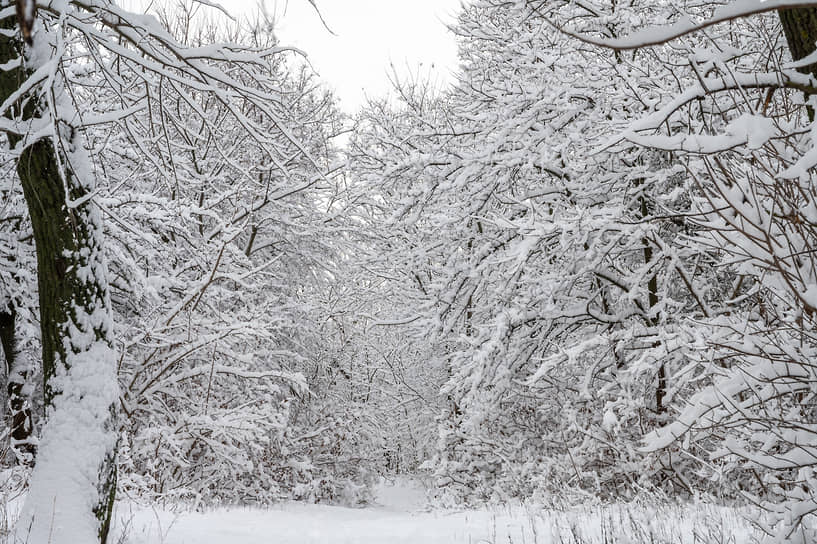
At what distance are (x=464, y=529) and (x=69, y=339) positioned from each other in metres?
3.53

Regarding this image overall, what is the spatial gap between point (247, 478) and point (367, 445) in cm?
363

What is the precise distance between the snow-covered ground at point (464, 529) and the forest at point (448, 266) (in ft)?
0.66

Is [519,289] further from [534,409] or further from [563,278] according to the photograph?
[534,409]

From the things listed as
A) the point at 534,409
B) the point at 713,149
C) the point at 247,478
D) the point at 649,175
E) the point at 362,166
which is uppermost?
the point at 362,166

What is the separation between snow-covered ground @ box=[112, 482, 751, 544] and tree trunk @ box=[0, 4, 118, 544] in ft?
2.11

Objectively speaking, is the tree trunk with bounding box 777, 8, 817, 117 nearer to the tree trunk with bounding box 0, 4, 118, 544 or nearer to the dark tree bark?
the dark tree bark

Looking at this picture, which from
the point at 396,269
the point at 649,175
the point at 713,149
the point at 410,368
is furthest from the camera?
the point at 410,368

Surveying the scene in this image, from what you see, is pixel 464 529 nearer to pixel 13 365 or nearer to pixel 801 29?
pixel 801 29

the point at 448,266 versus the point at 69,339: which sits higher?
the point at 448,266

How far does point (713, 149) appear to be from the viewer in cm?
229

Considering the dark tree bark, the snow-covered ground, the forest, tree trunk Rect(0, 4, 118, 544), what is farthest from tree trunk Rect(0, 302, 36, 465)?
the dark tree bark

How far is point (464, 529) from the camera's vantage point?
5.20 m

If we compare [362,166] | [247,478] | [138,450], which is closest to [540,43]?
[362,166]

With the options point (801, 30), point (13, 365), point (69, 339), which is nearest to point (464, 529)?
point (69, 339)
